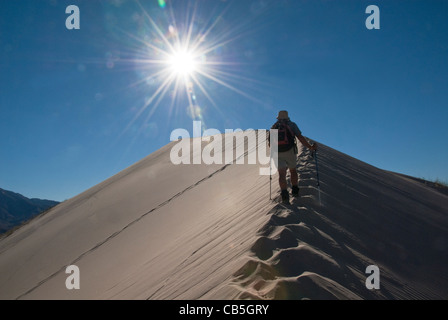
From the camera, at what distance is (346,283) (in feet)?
8.61

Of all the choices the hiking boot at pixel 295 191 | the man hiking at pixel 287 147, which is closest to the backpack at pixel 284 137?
the man hiking at pixel 287 147

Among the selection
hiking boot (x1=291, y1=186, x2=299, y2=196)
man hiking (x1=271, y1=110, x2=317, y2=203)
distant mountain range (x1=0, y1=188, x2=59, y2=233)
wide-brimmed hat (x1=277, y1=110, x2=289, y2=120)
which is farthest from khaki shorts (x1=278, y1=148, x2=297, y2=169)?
distant mountain range (x1=0, y1=188, x2=59, y2=233)

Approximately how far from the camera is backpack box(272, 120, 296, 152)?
473cm

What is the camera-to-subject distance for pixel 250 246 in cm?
302

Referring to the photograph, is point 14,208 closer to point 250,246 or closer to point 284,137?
point 284,137

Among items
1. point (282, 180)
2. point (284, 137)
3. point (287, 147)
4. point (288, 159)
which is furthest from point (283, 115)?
point (282, 180)

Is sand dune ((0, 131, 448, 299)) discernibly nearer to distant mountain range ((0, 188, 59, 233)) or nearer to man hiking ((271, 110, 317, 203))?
man hiking ((271, 110, 317, 203))

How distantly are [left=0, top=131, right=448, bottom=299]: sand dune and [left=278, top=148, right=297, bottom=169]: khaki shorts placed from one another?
0.54m

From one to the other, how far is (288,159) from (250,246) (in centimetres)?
201
